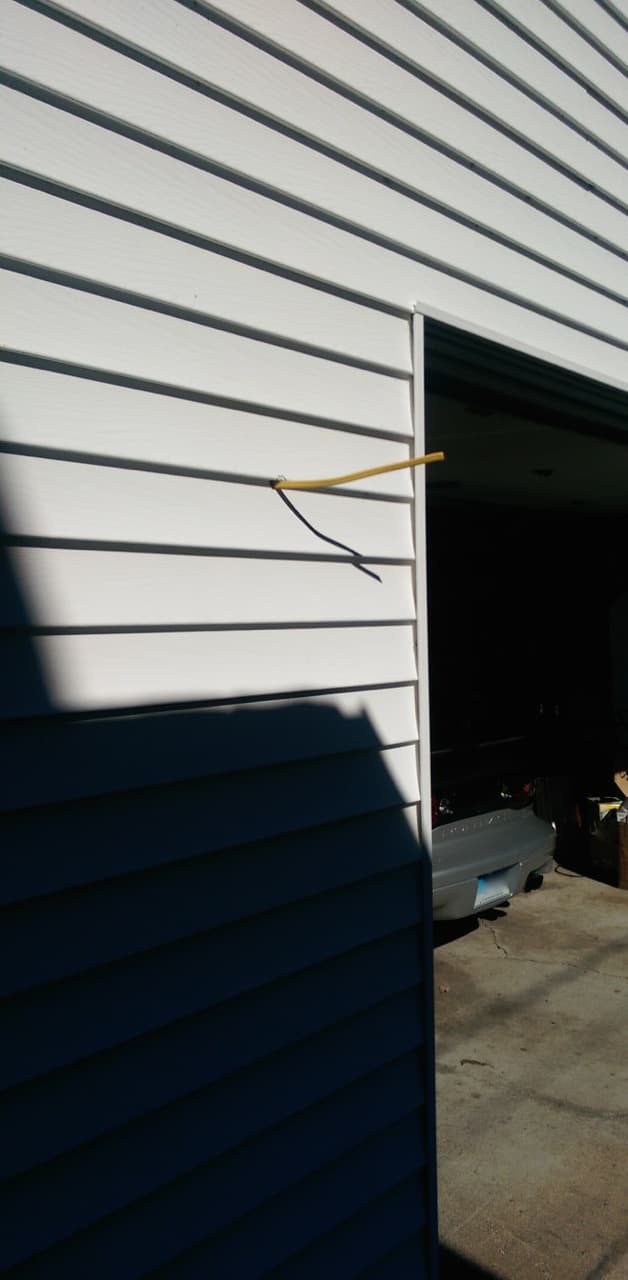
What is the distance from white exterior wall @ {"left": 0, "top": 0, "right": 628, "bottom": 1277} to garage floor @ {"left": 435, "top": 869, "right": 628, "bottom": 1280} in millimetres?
1653

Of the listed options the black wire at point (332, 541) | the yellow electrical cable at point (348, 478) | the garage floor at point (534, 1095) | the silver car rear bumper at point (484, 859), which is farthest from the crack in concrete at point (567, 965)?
the yellow electrical cable at point (348, 478)

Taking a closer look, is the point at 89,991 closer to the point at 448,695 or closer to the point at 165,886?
the point at 165,886

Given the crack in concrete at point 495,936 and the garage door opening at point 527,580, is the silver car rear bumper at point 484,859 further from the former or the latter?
the crack in concrete at point 495,936

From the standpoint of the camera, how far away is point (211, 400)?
6.12 ft

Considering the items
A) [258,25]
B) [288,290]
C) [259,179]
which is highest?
[258,25]

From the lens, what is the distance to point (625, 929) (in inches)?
250

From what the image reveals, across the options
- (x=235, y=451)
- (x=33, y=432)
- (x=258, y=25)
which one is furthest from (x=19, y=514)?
(x=258, y=25)

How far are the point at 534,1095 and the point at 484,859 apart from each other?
183cm

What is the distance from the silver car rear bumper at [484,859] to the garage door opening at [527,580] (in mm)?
186

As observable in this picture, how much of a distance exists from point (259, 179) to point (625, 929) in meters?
5.84

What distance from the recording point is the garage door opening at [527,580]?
3.34m

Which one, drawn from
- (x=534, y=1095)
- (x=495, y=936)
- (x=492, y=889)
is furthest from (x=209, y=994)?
(x=495, y=936)

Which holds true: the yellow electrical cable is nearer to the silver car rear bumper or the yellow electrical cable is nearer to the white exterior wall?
the white exterior wall

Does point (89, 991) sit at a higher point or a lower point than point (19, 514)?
lower
